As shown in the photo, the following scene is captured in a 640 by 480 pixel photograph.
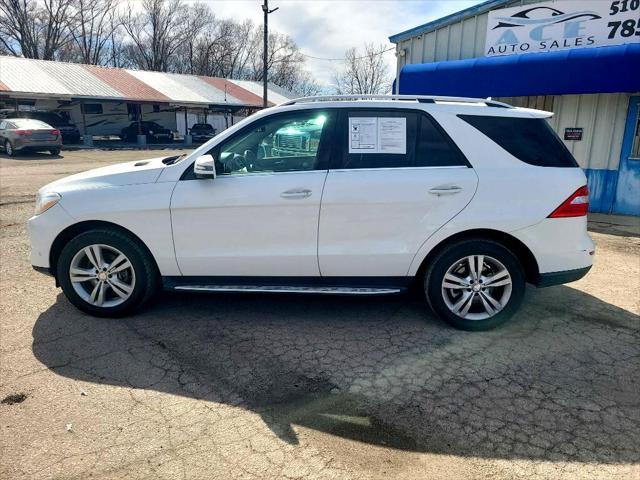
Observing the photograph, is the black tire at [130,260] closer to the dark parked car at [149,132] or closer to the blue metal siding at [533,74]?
the blue metal siding at [533,74]

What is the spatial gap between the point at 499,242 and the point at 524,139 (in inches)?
34.3

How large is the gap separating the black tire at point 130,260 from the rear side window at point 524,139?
9.61 feet

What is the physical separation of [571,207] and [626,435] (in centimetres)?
178

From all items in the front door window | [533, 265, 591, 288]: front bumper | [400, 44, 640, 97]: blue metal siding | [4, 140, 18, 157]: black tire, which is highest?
[400, 44, 640, 97]: blue metal siding

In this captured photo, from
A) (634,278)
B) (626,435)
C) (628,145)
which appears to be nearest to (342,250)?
(626,435)

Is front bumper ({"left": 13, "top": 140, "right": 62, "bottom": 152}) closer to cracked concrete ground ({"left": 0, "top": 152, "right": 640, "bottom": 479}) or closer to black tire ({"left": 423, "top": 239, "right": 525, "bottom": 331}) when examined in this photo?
cracked concrete ground ({"left": 0, "top": 152, "right": 640, "bottom": 479})

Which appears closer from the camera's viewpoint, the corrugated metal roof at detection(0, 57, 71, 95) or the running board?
the running board

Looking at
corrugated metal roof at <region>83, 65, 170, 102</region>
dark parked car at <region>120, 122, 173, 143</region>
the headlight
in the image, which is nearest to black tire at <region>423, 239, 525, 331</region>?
the headlight

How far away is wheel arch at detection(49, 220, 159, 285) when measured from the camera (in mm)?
4043

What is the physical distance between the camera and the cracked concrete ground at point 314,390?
2529 millimetres

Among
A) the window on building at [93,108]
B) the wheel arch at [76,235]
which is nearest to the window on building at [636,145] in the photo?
the wheel arch at [76,235]

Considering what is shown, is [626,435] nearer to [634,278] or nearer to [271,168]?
[271,168]

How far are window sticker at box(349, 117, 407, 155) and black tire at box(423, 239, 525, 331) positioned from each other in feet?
3.03

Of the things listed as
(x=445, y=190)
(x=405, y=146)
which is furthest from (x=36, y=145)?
(x=445, y=190)
